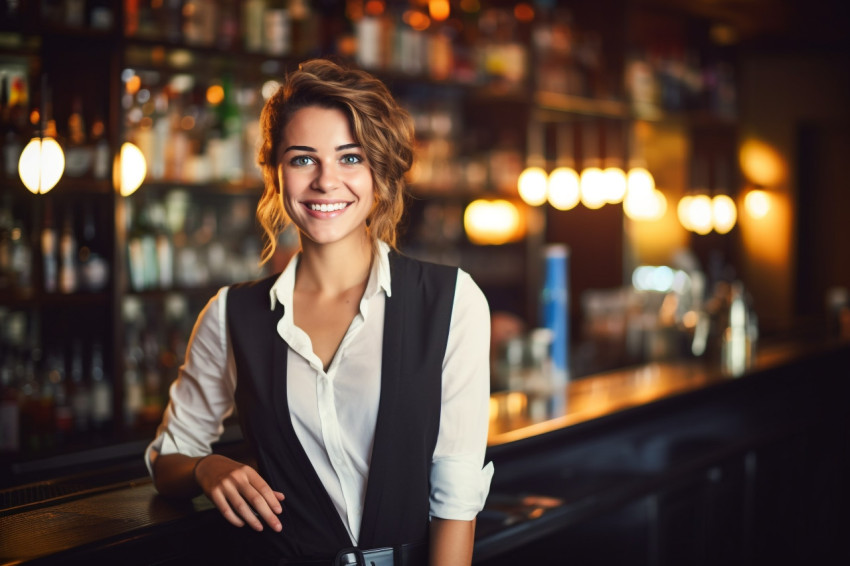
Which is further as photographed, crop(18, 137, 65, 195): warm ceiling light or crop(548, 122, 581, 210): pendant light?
crop(548, 122, 581, 210): pendant light

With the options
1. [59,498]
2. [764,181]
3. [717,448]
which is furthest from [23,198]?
[764,181]

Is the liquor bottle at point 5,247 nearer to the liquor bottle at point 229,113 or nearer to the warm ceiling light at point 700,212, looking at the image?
the liquor bottle at point 229,113

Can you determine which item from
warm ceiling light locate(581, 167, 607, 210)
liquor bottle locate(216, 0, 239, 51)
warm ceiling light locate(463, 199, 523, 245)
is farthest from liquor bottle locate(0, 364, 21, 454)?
warm ceiling light locate(581, 167, 607, 210)

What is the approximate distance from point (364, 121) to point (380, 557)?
0.65m

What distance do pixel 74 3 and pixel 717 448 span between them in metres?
2.59

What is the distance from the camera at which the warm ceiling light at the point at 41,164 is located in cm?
280

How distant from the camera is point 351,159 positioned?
135 cm

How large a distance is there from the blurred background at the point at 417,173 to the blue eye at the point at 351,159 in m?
0.44

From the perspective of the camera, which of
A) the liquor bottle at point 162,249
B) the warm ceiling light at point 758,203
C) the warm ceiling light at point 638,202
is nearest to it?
the liquor bottle at point 162,249

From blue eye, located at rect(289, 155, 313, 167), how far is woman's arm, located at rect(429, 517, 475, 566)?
577mm

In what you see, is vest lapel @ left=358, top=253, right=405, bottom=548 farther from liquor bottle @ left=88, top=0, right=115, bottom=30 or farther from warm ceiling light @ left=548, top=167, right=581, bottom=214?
warm ceiling light @ left=548, top=167, right=581, bottom=214

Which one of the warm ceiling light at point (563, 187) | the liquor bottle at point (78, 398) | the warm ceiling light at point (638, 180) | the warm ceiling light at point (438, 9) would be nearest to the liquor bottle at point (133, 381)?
the liquor bottle at point (78, 398)

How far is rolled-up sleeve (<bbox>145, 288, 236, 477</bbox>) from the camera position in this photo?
1.38 metres

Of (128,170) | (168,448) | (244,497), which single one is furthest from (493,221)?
(244,497)
